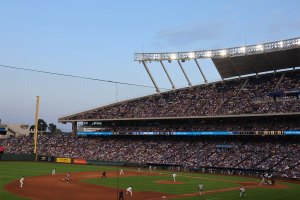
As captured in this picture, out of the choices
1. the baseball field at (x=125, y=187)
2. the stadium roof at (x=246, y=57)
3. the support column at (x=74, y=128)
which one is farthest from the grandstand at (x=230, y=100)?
the baseball field at (x=125, y=187)

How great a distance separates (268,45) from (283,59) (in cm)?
537

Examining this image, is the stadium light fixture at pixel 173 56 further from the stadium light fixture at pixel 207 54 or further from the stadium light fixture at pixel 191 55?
the stadium light fixture at pixel 207 54

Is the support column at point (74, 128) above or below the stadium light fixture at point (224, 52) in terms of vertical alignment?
below

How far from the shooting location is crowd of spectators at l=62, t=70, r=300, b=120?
188 feet

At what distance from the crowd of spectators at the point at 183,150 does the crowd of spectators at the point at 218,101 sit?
17.3ft

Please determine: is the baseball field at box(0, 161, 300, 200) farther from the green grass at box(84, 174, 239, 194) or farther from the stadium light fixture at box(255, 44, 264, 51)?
the stadium light fixture at box(255, 44, 264, 51)

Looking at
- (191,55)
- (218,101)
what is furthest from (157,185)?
(191,55)

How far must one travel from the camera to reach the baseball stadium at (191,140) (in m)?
41.8

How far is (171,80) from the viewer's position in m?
72.1

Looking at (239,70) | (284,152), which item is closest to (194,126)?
(239,70)

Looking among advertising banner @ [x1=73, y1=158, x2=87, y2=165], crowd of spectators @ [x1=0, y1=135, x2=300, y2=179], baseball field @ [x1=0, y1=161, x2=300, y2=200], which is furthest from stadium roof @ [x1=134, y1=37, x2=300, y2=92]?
baseball field @ [x1=0, y1=161, x2=300, y2=200]

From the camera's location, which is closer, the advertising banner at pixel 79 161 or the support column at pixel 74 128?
the advertising banner at pixel 79 161

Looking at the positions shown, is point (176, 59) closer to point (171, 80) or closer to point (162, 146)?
point (171, 80)

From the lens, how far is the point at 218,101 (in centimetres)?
6397
